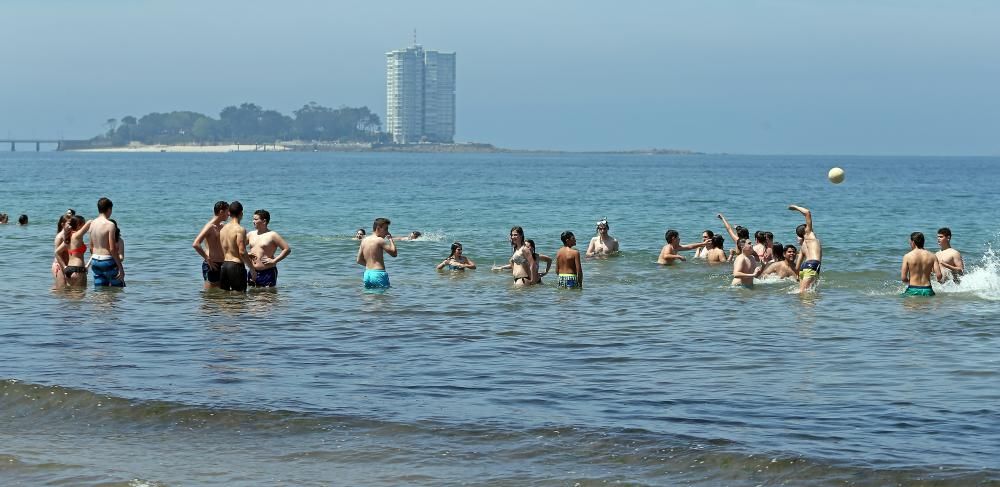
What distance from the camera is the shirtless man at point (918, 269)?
18.3 metres

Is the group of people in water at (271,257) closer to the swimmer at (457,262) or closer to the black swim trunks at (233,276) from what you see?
the black swim trunks at (233,276)

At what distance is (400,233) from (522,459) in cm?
2922

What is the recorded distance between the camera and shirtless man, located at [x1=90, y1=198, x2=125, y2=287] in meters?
16.8

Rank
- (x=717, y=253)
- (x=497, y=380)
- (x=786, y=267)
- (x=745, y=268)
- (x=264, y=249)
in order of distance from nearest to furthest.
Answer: (x=497, y=380) → (x=264, y=249) → (x=745, y=268) → (x=786, y=267) → (x=717, y=253)

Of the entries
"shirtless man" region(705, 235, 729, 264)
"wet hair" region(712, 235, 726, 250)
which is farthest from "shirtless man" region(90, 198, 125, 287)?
"shirtless man" region(705, 235, 729, 264)

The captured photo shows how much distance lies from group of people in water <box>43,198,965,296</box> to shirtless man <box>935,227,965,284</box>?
0.05ft

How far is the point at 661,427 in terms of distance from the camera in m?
9.98

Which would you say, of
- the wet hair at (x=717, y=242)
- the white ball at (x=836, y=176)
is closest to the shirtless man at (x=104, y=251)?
the wet hair at (x=717, y=242)

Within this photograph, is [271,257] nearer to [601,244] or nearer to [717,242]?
[717,242]

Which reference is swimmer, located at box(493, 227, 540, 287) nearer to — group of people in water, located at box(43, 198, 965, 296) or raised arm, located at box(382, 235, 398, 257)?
group of people in water, located at box(43, 198, 965, 296)

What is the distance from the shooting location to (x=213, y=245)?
17.2m

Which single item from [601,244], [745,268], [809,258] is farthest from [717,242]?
[809,258]

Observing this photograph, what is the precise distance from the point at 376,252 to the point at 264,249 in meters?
1.78

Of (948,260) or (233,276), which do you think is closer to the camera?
(233,276)
